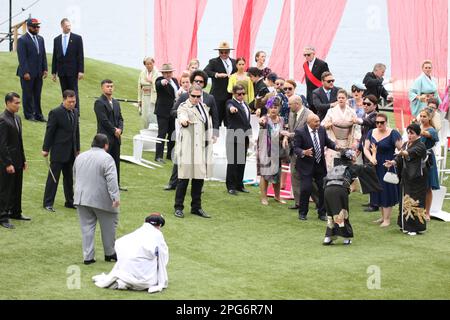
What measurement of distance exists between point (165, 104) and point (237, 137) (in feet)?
6.88

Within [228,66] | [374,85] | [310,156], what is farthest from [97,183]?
[374,85]

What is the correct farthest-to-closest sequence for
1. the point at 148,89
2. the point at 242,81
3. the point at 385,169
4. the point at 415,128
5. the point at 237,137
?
the point at 148,89 < the point at 242,81 < the point at 237,137 < the point at 385,169 < the point at 415,128

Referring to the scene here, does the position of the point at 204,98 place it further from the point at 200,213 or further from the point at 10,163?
the point at 10,163

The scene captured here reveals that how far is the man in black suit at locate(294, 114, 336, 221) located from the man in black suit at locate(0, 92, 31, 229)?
3474 millimetres

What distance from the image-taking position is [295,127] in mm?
14531

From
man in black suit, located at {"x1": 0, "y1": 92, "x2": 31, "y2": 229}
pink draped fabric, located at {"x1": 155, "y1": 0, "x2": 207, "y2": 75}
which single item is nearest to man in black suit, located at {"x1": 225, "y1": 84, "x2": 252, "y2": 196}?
man in black suit, located at {"x1": 0, "y1": 92, "x2": 31, "y2": 229}

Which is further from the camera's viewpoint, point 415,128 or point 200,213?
point 200,213

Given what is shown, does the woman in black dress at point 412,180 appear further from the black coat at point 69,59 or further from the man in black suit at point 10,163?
the black coat at point 69,59

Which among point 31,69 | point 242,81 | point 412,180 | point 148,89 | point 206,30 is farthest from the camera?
point 206,30

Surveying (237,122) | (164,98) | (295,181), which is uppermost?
(164,98)

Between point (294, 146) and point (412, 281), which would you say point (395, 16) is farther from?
point (412, 281)

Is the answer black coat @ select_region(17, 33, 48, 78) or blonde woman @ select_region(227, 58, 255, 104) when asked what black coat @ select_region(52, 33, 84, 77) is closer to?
black coat @ select_region(17, 33, 48, 78)

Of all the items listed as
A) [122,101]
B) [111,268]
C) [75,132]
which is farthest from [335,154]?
[122,101]

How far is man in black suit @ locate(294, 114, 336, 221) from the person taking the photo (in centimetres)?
1381
